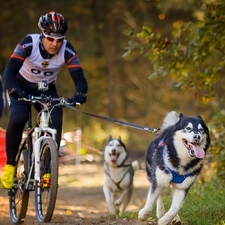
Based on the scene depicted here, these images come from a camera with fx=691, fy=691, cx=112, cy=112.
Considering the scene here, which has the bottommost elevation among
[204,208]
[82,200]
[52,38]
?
[82,200]

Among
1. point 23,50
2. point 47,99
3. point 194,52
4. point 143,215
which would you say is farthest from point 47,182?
point 194,52

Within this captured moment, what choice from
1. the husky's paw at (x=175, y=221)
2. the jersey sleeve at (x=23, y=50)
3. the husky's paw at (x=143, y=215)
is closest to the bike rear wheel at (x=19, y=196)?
the jersey sleeve at (x=23, y=50)

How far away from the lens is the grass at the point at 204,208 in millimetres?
6012

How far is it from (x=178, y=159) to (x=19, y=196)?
185 centimetres

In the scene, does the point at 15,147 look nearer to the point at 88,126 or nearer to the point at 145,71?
the point at 88,126

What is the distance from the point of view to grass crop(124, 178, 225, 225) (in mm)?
6012

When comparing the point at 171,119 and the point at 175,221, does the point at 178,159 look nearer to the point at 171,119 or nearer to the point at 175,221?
the point at 171,119

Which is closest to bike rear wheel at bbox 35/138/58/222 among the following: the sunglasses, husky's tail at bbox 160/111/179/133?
the sunglasses

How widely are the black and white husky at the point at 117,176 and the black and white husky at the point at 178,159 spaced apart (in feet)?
11.6

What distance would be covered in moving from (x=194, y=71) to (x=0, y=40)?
15.8 metres

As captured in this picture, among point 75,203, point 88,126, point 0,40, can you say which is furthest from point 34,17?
point 75,203

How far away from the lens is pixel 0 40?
2327cm

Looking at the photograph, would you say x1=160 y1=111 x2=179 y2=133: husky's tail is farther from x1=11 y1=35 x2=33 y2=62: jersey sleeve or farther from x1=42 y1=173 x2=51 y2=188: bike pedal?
x1=11 y1=35 x2=33 y2=62: jersey sleeve

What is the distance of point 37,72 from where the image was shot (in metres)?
6.25
